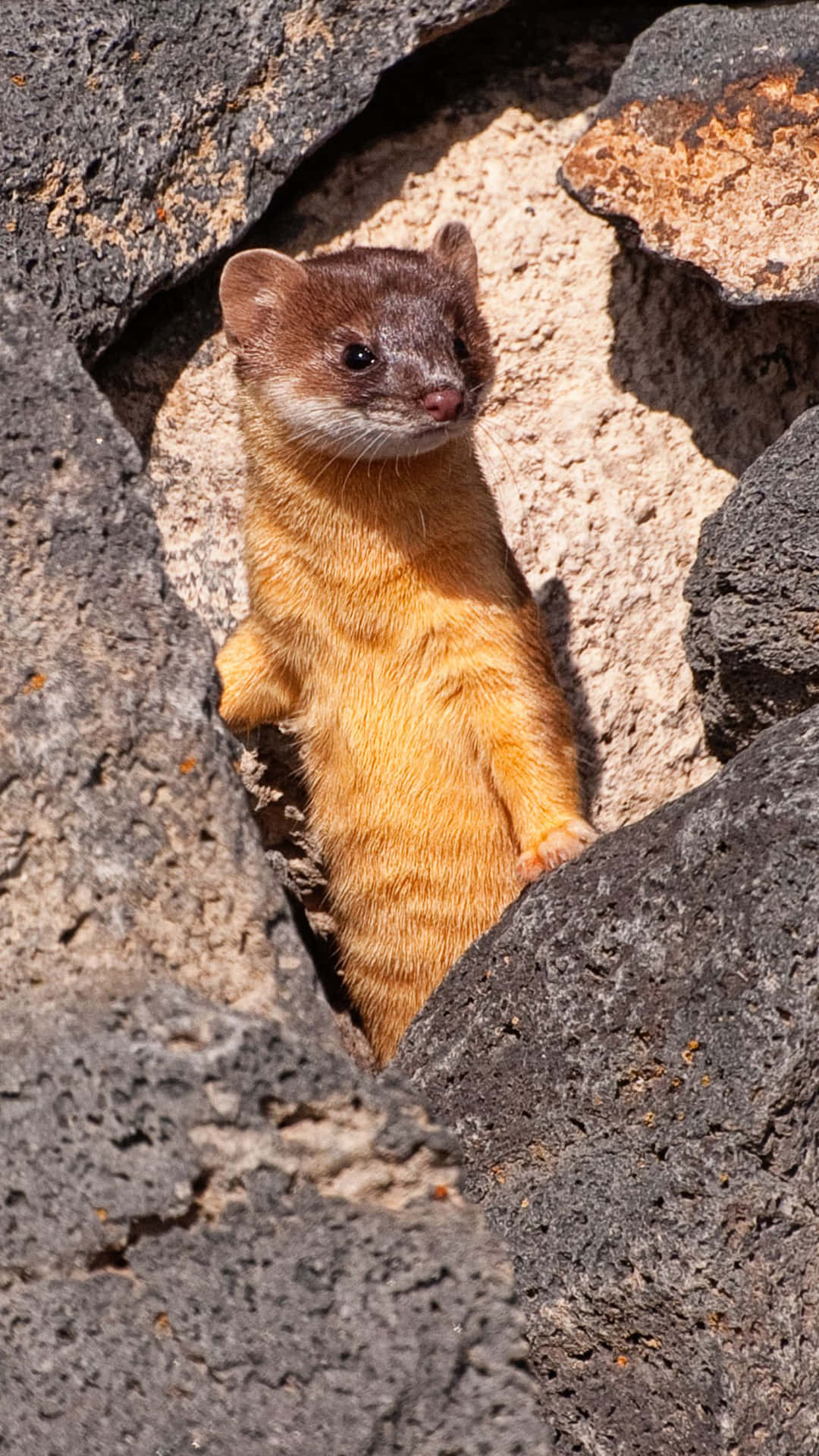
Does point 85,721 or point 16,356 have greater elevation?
point 16,356

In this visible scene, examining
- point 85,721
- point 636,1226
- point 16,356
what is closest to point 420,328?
point 16,356

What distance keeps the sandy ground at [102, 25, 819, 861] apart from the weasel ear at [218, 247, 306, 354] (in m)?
0.63

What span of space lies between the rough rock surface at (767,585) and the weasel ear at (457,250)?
4.01ft

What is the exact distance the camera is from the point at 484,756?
4.97 m

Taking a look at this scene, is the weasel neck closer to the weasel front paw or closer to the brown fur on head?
the brown fur on head

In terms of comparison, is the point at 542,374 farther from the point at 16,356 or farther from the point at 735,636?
the point at 16,356

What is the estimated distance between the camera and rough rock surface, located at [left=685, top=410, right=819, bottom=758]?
13.1ft

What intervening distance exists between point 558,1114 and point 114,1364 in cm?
105

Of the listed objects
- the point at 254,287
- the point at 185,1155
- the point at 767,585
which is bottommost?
the point at 185,1155

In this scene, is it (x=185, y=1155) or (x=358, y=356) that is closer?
(x=185, y=1155)

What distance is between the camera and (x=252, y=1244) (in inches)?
107

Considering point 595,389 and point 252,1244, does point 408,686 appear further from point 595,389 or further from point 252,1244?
point 252,1244

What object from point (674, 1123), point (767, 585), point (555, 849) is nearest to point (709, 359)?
point (767, 585)

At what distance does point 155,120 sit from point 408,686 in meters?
1.77
